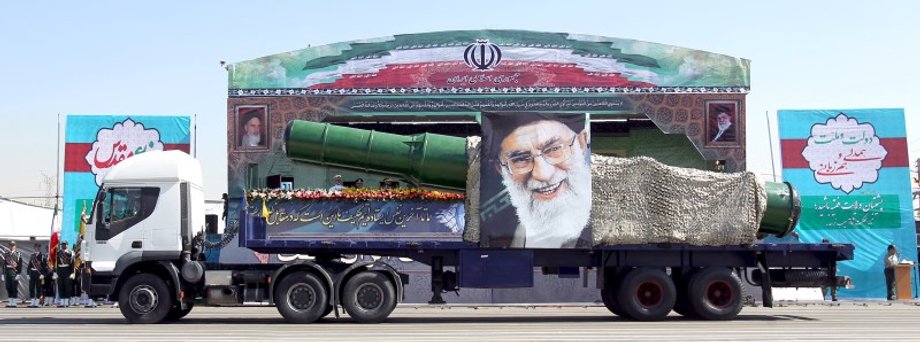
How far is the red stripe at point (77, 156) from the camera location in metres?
31.2

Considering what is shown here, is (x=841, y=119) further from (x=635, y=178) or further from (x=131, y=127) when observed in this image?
(x=131, y=127)

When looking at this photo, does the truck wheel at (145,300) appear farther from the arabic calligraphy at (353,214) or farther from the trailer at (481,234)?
the arabic calligraphy at (353,214)

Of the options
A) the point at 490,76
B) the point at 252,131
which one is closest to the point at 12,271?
the point at 252,131

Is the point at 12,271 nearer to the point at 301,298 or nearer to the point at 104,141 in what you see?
the point at 104,141

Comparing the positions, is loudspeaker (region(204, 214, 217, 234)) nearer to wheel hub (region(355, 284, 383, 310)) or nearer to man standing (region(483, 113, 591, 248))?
Answer: wheel hub (region(355, 284, 383, 310))

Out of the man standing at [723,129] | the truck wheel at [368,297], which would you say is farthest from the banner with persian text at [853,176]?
the truck wheel at [368,297]

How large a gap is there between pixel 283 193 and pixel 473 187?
4.65 metres

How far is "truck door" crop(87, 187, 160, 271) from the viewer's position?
19203 millimetres

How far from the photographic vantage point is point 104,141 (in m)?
31.3

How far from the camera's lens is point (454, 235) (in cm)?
1988

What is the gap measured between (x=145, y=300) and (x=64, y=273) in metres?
8.76

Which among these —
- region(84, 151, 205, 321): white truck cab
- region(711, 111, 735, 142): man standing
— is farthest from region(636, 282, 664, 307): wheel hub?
region(711, 111, 735, 142): man standing

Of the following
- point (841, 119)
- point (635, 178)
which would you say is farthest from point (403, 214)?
point (841, 119)

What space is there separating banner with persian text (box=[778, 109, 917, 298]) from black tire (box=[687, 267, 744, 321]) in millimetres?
11518
